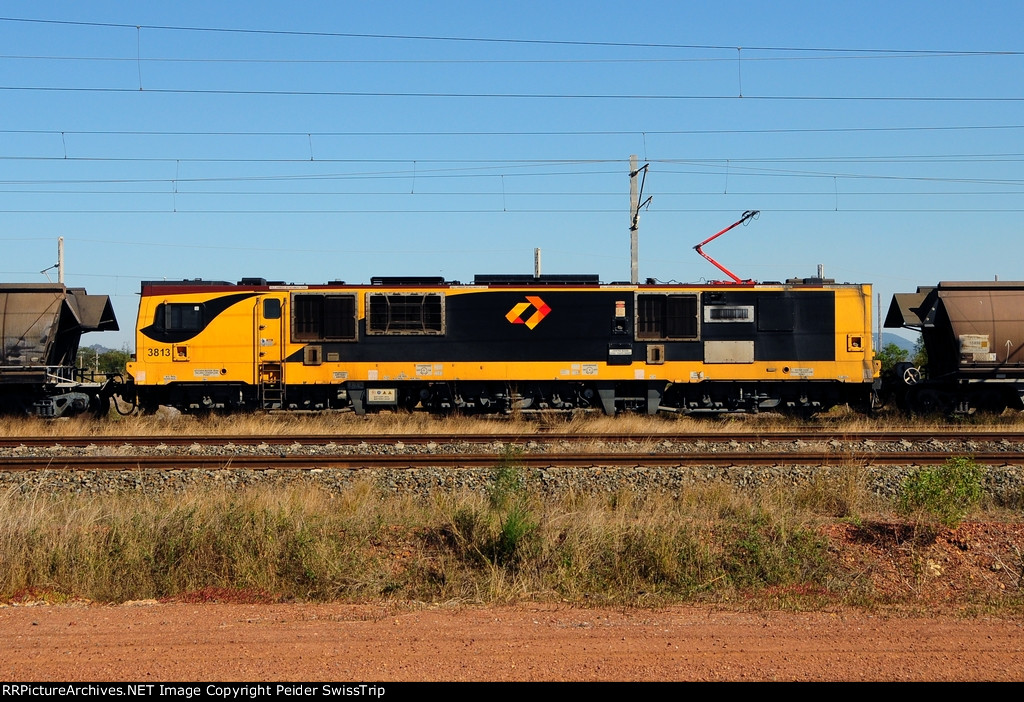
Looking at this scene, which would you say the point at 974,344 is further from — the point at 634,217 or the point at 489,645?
the point at 489,645

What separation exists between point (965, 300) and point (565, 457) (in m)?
12.9

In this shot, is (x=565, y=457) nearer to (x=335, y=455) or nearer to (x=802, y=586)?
(x=335, y=455)

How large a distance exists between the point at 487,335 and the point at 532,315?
1.18 metres

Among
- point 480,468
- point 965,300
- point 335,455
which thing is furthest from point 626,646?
point 965,300

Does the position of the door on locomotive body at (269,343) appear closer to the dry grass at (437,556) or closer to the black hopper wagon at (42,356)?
the black hopper wagon at (42,356)

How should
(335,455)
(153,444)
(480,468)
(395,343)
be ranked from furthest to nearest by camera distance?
(395,343), (153,444), (335,455), (480,468)

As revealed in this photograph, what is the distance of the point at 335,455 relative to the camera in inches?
616

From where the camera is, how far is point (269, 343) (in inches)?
843

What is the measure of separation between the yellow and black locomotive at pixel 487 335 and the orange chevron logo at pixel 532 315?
29 millimetres

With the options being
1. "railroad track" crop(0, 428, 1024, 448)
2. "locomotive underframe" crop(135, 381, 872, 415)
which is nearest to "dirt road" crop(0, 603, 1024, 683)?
"railroad track" crop(0, 428, 1024, 448)

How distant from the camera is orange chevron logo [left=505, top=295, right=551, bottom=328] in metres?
21.6

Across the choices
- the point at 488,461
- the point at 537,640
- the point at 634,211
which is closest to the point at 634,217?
the point at 634,211

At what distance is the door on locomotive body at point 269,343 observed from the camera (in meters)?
21.4

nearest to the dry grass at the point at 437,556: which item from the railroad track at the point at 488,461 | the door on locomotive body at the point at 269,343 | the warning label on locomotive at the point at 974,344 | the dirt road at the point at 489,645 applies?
the dirt road at the point at 489,645
